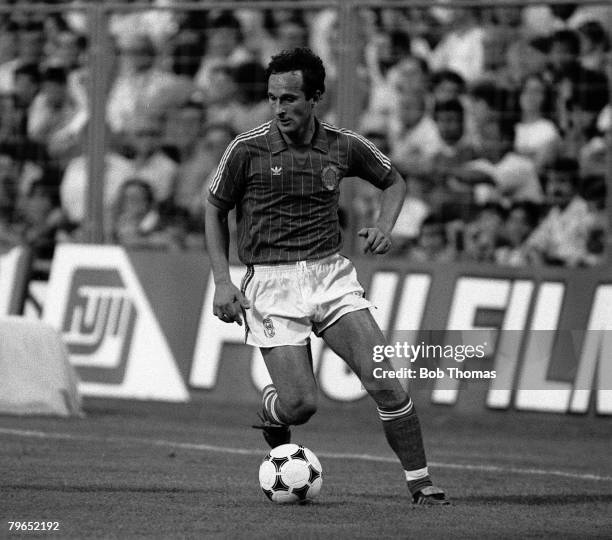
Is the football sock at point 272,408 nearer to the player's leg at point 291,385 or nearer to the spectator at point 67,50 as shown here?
the player's leg at point 291,385

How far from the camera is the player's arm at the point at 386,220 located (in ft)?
24.5

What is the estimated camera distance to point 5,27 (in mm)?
16031

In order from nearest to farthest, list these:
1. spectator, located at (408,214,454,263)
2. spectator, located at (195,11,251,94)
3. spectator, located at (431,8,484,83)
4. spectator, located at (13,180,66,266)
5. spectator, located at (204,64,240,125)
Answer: spectator, located at (408,214,454,263), spectator, located at (431,8,484,83), spectator, located at (204,64,240,125), spectator, located at (195,11,251,94), spectator, located at (13,180,66,266)

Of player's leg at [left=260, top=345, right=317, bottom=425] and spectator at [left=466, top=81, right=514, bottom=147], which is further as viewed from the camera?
spectator at [left=466, top=81, right=514, bottom=147]

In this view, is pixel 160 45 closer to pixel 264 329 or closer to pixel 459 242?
pixel 459 242

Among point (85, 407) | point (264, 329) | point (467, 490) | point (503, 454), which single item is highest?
point (264, 329)

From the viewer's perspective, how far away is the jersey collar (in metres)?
7.68

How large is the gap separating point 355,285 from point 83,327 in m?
7.46

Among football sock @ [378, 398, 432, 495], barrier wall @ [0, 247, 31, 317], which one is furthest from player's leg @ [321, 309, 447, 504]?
barrier wall @ [0, 247, 31, 317]

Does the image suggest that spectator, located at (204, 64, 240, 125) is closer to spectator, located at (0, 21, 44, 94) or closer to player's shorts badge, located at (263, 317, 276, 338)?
spectator, located at (0, 21, 44, 94)

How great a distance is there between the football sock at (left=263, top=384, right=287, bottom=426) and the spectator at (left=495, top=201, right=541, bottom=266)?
618 centimetres

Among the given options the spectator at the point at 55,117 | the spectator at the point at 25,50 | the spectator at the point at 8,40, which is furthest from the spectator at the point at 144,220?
the spectator at the point at 8,40

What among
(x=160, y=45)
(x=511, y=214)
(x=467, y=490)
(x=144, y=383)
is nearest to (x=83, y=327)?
(x=144, y=383)

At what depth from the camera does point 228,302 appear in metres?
7.42
